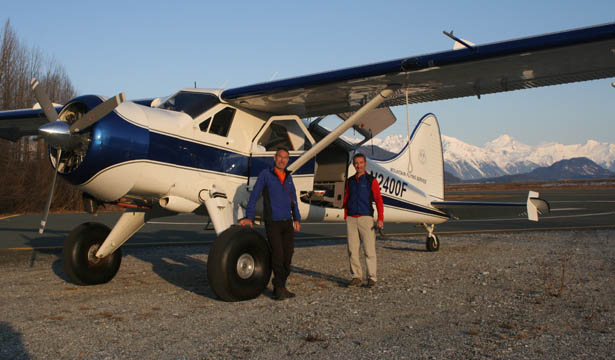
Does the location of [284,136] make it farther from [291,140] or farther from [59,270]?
[59,270]

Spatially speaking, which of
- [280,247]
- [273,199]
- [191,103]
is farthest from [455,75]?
[191,103]

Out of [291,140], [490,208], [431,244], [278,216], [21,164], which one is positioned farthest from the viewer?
[21,164]

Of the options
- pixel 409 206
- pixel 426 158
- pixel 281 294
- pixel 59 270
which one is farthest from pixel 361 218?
pixel 426 158

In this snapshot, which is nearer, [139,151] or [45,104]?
[139,151]

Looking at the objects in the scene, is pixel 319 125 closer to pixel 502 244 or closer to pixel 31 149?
pixel 502 244

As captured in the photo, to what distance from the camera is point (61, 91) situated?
31.2 m

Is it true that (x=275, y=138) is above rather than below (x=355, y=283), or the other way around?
above

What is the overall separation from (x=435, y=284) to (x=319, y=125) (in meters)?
3.24

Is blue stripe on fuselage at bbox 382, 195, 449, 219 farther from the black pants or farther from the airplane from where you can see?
the black pants

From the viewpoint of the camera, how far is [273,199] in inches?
229

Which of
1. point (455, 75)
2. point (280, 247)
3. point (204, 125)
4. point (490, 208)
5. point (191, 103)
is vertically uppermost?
point (455, 75)

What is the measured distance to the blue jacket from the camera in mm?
5777

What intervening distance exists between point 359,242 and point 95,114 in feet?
12.1

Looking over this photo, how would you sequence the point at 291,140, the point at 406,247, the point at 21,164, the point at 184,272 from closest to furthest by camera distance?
the point at 291,140 < the point at 184,272 < the point at 406,247 < the point at 21,164
